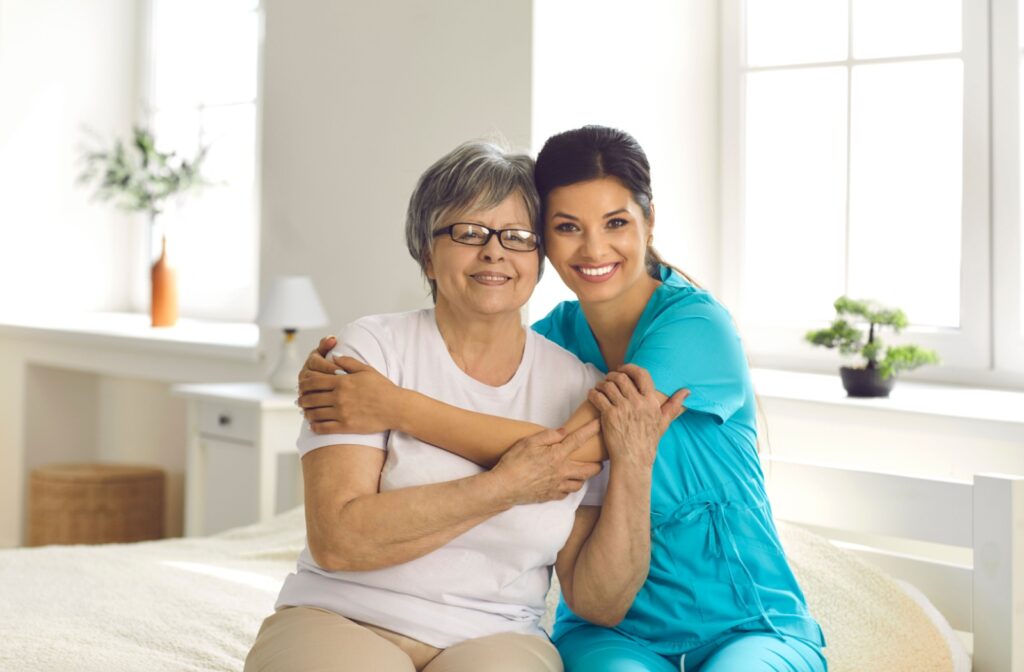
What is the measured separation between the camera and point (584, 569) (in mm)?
1590

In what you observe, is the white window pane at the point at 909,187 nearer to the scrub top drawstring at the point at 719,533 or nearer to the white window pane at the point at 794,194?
the white window pane at the point at 794,194

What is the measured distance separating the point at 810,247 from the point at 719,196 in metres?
0.28

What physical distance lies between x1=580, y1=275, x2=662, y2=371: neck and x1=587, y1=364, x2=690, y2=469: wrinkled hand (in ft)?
0.70

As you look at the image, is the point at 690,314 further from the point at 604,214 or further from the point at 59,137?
the point at 59,137

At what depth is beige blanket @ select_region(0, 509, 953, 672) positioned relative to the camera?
1.86 m

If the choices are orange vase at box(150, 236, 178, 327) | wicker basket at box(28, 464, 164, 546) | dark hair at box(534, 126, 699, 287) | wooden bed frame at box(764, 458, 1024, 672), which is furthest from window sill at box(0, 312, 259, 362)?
dark hair at box(534, 126, 699, 287)

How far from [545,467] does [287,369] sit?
2.06 metres

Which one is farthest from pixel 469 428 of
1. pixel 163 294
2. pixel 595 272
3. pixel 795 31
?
pixel 163 294

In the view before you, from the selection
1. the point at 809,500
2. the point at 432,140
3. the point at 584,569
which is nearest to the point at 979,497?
the point at 809,500

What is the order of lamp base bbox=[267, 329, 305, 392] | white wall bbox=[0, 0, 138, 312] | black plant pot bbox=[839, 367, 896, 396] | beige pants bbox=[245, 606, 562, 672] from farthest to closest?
white wall bbox=[0, 0, 138, 312], lamp base bbox=[267, 329, 305, 392], black plant pot bbox=[839, 367, 896, 396], beige pants bbox=[245, 606, 562, 672]

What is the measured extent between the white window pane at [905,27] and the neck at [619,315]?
1404 mm

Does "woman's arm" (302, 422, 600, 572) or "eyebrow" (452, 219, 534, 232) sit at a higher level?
"eyebrow" (452, 219, 534, 232)

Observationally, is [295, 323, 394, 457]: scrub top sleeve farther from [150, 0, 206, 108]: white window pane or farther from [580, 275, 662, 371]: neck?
[150, 0, 206, 108]: white window pane

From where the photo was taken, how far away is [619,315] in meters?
1.77
